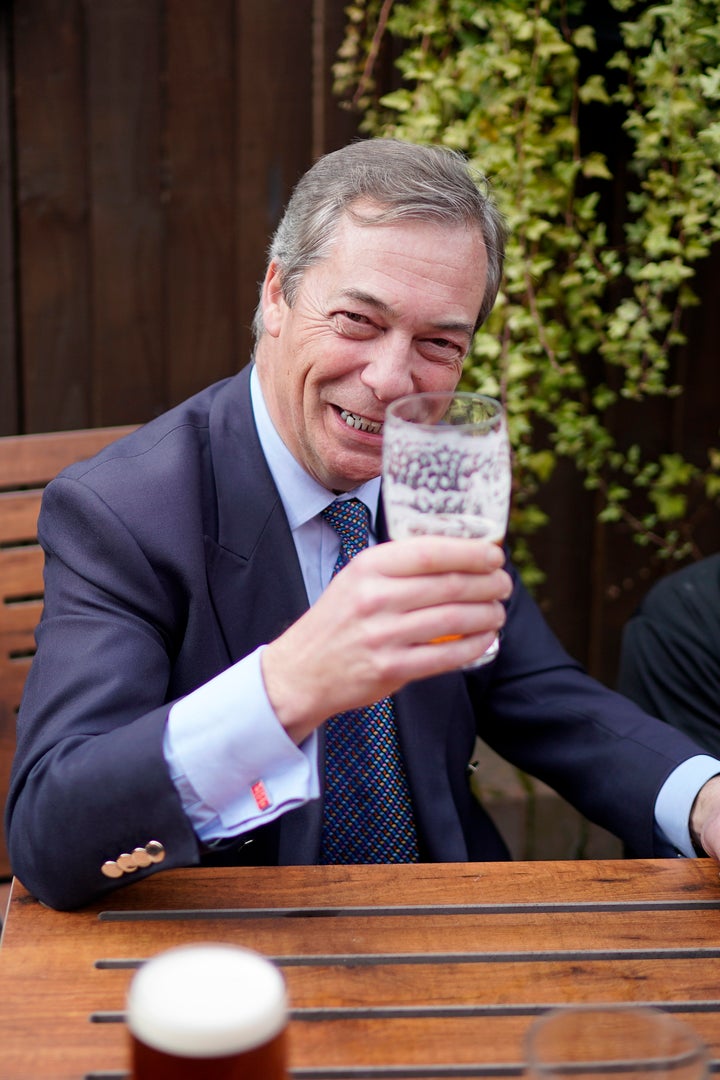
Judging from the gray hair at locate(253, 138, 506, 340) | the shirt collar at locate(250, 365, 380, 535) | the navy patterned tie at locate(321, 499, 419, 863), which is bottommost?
the navy patterned tie at locate(321, 499, 419, 863)

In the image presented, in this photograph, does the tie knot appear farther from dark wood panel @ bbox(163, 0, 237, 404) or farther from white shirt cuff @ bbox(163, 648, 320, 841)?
dark wood panel @ bbox(163, 0, 237, 404)

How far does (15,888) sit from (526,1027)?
1.99 ft

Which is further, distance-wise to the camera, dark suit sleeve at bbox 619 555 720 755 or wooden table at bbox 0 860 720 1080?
dark suit sleeve at bbox 619 555 720 755

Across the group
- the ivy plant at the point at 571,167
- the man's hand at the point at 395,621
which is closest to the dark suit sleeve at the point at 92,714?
the man's hand at the point at 395,621

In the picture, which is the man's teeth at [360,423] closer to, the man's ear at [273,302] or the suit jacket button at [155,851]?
the man's ear at [273,302]

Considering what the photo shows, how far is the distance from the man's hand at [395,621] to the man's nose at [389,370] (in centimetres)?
53

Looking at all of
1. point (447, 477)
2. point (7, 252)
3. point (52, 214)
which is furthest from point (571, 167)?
point (447, 477)

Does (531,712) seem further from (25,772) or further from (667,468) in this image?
(667,468)

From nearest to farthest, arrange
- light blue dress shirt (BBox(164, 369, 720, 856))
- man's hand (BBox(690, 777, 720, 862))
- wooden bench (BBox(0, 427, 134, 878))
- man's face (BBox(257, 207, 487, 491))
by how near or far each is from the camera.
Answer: light blue dress shirt (BBox(164, 369, 720, 856)) < man's hand (BBox(690, 777, 720, 862)) < man's face (BBox(257, 207, 487, 491)) < wooden bench (BBox(0, 427, 134, 878))

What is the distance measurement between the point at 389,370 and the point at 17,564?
31.6 inches

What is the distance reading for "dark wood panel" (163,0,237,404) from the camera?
3.03 metres

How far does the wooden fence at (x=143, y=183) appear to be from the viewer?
117 inches

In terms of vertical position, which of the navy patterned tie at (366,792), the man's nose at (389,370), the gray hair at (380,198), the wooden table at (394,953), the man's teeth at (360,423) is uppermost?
the gray hair at (380,198)

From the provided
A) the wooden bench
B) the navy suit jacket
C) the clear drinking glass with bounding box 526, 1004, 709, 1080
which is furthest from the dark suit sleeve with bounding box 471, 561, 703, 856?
the clear drinking glass with bounding box 526, 1004, 709, 1080
